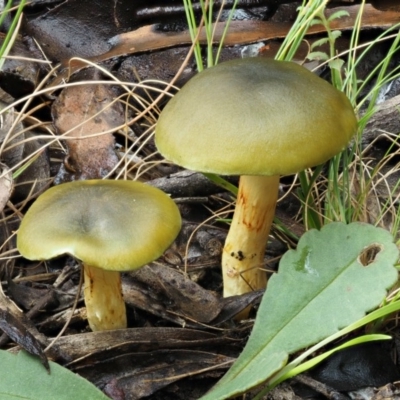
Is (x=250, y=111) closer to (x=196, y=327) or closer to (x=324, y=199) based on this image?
(x=196, y=327)

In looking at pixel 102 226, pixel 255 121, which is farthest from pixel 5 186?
pixel 255 121

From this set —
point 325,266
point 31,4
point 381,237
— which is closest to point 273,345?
point 325,266

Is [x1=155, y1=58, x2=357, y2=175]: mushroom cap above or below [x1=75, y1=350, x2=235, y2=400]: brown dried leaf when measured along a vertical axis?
above

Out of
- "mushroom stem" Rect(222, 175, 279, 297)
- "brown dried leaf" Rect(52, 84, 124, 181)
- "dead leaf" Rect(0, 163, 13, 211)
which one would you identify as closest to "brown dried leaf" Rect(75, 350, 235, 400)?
"mushroom stem" Rect(222, 175, 279, 297)

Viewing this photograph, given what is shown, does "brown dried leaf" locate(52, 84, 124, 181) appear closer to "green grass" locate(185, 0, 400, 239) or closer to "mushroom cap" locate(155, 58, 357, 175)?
"green grass" locate(185, 0, 400, 239)

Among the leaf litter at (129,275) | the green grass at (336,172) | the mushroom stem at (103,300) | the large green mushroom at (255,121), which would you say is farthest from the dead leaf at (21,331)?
the green grass at (336,172)

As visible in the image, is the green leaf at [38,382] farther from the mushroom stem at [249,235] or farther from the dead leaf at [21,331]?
the mushroom stem at [249,235]
